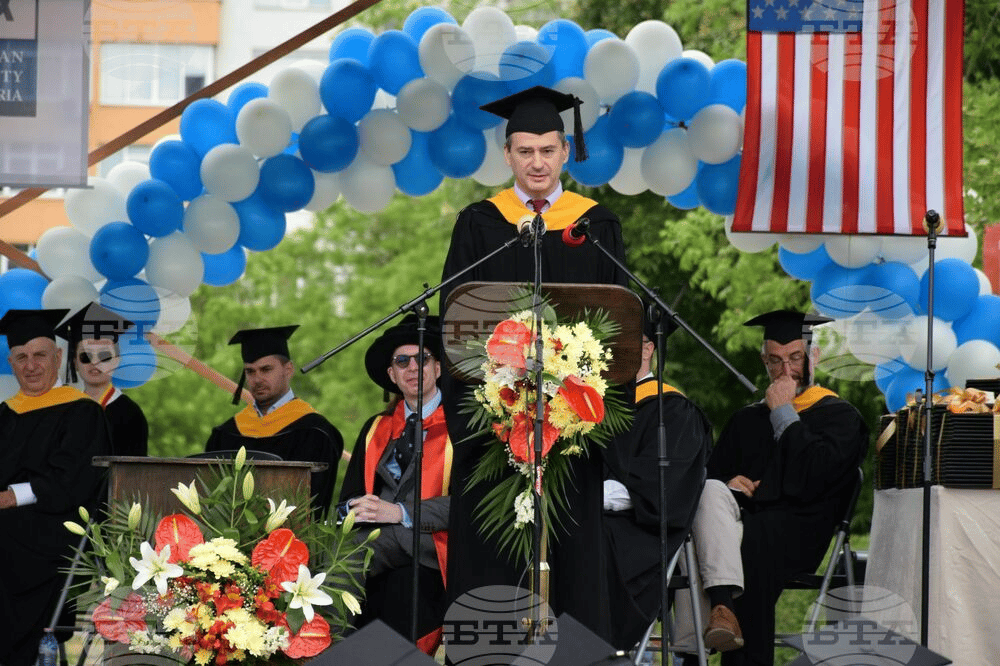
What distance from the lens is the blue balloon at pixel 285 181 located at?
26.7 feet

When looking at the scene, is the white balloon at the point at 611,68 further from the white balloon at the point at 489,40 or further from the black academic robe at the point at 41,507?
the black academic robe at the point at 41,507

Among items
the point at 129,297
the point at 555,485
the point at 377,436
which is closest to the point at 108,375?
the point at 129,297

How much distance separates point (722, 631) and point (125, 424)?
3671 millimetres

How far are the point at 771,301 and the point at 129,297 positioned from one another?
6.87 metres

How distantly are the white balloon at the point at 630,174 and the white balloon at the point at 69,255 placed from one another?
116 inches

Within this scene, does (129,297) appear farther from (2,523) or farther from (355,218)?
(355,218)

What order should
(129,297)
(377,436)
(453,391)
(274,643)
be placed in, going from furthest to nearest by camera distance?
(129,297), (377,436), (453,391), (274,643)

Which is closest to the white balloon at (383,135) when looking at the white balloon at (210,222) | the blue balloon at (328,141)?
the blue balloon at (328,141)

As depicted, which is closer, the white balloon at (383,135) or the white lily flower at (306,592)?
the white lily flower at (306,592)

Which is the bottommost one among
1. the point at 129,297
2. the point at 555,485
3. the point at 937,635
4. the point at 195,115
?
the point at 937,635

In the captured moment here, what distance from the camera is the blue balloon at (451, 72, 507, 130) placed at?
789 cm

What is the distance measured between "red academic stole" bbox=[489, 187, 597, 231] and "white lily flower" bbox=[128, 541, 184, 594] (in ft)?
6.20

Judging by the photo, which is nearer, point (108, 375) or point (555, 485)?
point (555, 485)

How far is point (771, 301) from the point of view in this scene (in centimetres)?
1331
